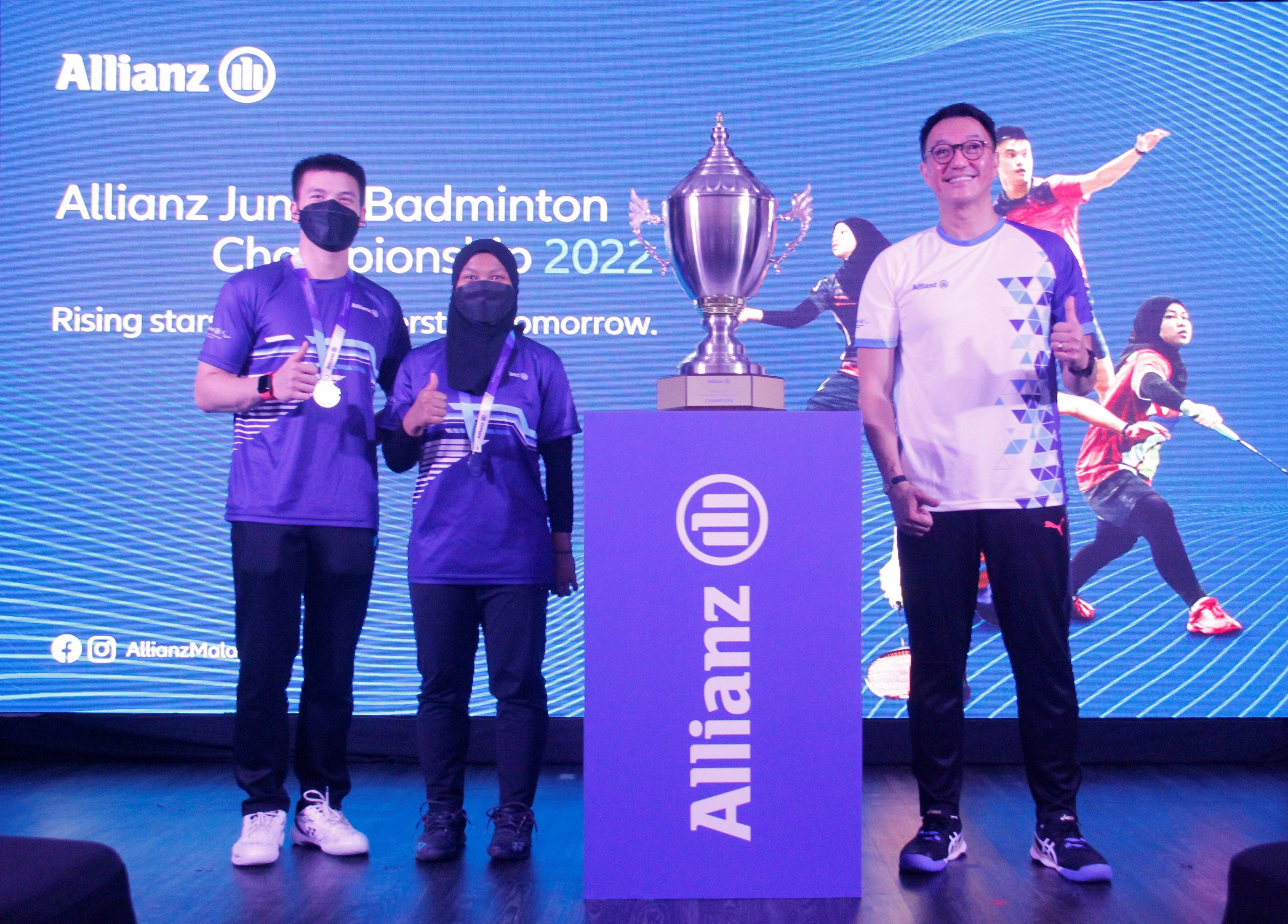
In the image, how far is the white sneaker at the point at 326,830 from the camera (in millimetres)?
2252

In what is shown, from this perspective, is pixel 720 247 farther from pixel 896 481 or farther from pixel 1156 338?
pixel 1156 338

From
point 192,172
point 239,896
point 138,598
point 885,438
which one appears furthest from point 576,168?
point 239,896

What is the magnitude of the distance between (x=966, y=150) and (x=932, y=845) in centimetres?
138

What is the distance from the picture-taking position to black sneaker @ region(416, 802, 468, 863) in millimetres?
2207

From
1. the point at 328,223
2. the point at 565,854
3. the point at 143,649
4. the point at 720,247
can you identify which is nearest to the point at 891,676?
the point at 565,854

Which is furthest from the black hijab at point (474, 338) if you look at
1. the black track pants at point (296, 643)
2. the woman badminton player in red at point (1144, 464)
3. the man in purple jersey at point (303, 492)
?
the woman badminton player in red at point (1144, 464)

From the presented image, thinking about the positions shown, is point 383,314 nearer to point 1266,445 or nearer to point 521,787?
point 521,787

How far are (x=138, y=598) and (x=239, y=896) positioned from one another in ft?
5.90

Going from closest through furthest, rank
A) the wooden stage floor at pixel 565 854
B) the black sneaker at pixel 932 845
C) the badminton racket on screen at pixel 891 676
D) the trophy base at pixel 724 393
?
the wooden stage floor at pixel 565 854 → the trophy base at pixel 724 393 → the black sneaker at pixel 932 845 → the badminton racket on screen at pixel 891 676

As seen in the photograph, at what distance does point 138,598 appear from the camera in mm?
3490

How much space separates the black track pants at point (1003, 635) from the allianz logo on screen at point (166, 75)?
8.72 ft

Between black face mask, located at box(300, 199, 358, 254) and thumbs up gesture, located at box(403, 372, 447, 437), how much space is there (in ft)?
1.23

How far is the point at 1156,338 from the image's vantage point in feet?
11.4

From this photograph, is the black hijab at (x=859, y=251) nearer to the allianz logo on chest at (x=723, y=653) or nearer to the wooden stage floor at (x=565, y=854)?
the wooden stage floor at (x=565, y=854)
